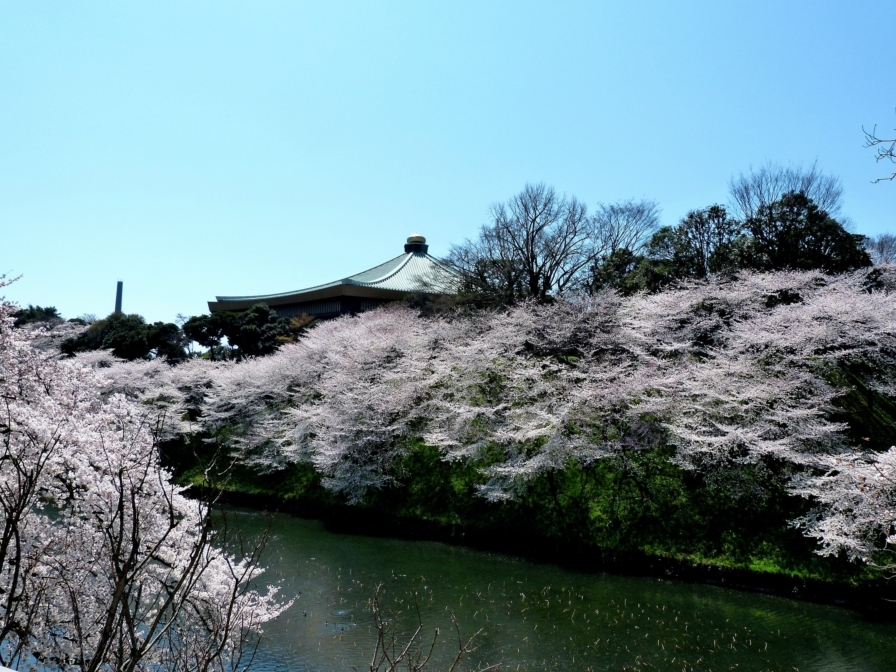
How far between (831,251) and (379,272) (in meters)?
29.7

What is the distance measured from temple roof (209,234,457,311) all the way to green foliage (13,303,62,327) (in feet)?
35.2

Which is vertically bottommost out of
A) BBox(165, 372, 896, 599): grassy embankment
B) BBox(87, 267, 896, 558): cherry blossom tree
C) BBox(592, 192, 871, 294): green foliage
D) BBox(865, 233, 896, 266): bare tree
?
BBox(165, 372, 896, 599): grassy embankment

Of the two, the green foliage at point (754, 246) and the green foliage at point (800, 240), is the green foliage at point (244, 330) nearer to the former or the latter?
the green foliage at point (754, 246)

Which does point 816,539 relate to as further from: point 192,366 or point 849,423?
point 192,366

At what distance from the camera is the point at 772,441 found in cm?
1406

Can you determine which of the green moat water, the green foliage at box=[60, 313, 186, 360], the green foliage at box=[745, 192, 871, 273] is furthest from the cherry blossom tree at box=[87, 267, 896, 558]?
the green foliage at box=[60, 313, 186, 360]

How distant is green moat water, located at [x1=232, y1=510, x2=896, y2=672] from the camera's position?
9.51 metres

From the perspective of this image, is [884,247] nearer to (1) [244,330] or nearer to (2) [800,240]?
(2) [800,240]

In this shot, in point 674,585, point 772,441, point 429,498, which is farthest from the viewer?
point 429,498

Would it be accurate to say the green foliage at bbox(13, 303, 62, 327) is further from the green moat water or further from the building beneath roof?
the green moat water

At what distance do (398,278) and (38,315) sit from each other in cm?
2533

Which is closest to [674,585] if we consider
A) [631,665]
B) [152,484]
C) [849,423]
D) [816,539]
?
[816,539]

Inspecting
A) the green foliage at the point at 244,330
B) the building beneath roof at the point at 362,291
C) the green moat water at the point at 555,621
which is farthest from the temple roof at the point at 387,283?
the green moat water at the point at 555,621

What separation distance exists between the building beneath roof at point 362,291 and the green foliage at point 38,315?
36.4 feet
